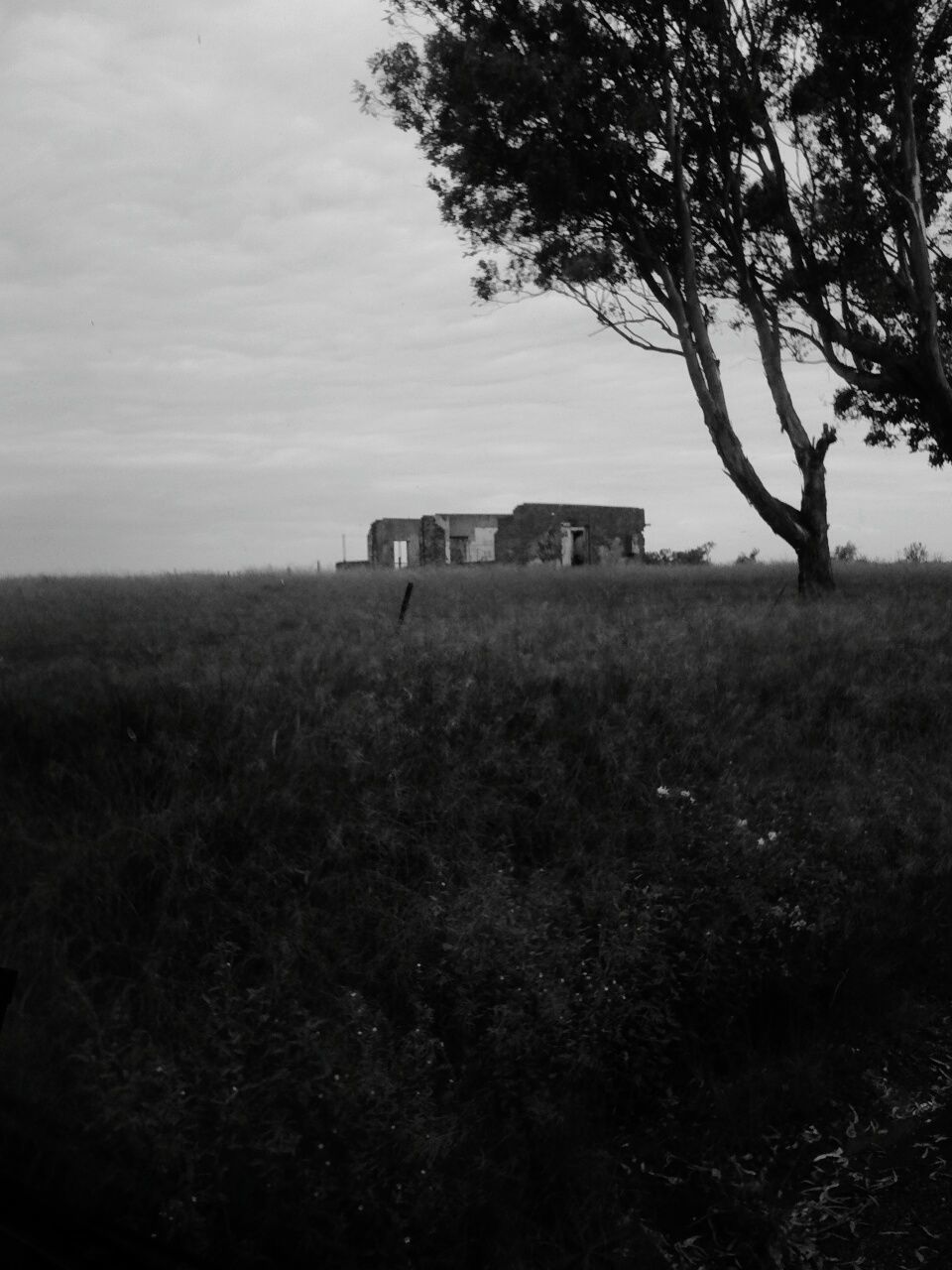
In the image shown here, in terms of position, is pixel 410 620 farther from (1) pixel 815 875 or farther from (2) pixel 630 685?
(1) pixel 815 875

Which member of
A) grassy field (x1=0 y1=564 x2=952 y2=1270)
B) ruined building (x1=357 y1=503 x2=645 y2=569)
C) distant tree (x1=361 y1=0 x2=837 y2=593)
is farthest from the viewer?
ruined building (x1=357 y1=503 x2=645 y2=569)

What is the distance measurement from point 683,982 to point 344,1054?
1920 millimetres

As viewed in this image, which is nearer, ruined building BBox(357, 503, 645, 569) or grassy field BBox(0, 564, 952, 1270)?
grassy field BBox(0, 564, 952, 1270)

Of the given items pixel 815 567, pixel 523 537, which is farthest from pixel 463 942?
pixel 523 537

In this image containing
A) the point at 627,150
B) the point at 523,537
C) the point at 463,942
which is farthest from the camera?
the point at 523,537

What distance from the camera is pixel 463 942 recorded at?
5.37 meters

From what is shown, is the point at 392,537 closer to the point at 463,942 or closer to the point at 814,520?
the point at 814,520

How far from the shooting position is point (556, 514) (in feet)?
119

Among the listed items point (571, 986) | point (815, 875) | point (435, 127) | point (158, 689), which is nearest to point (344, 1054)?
point (571, 986)

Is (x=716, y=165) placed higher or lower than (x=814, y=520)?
higher

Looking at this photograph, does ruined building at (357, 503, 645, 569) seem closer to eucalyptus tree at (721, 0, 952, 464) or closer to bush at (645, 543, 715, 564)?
bush at (645, 543, 715, 564)

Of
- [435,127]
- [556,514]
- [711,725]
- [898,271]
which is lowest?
[711,725]

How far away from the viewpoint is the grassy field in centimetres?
418

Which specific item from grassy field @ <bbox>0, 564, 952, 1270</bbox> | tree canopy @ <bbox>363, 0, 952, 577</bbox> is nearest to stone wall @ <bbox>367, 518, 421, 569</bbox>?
tree canopy @ <bbox>363, 0, 952, 577</bbox>
